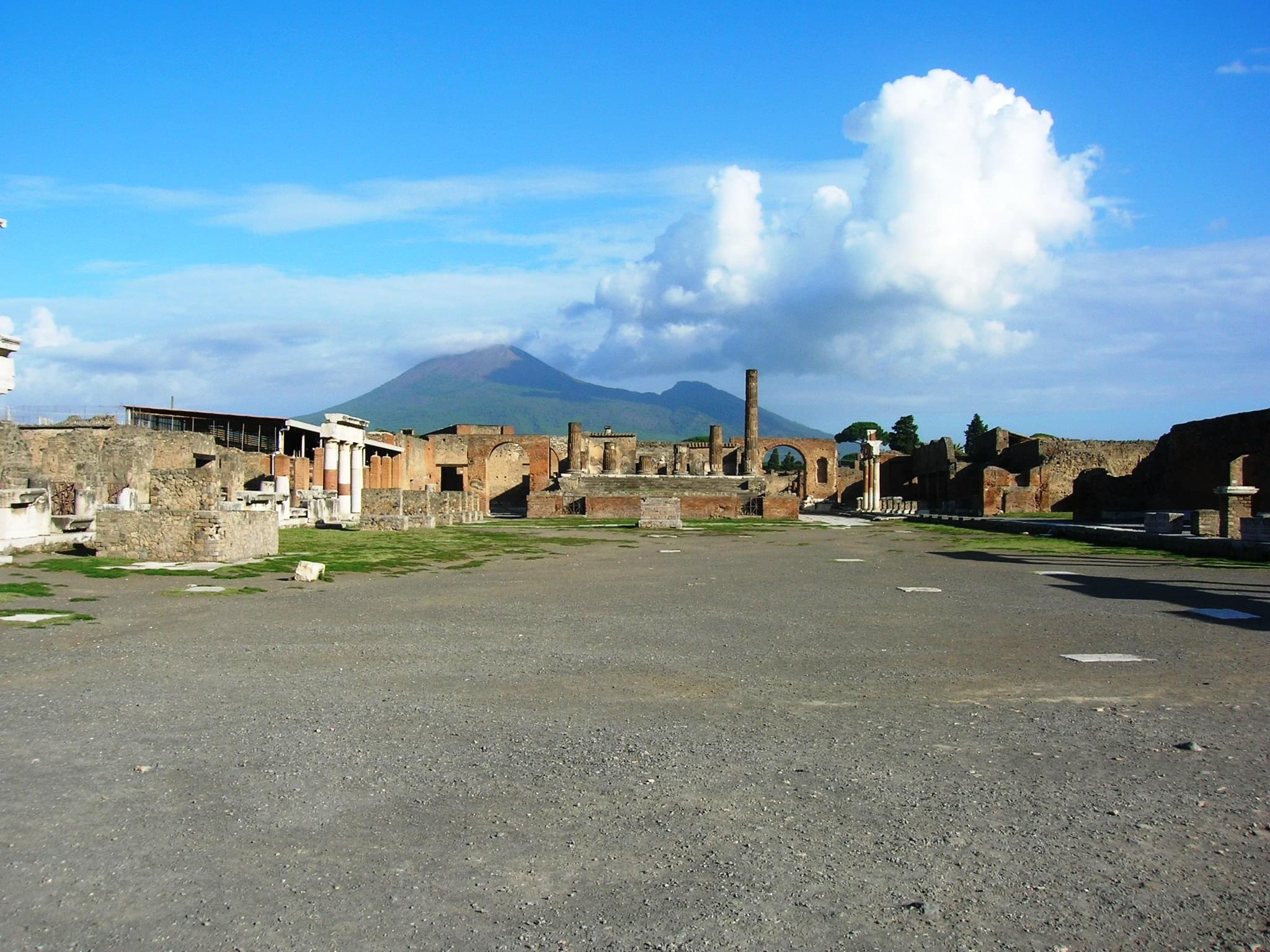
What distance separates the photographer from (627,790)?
4238 mm

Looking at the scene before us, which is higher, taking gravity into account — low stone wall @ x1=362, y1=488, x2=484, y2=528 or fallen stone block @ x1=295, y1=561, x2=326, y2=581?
low stone wall @ x1=362, y1=488, x2=484, y2=528

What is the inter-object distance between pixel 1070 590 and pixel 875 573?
129 inches

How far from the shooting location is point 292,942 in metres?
2.87

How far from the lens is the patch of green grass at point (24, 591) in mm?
10680

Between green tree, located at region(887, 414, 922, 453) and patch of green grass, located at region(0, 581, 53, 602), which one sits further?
green tree, located at region(887, 414, 922, 453)

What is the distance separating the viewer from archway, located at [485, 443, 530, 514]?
208 feet

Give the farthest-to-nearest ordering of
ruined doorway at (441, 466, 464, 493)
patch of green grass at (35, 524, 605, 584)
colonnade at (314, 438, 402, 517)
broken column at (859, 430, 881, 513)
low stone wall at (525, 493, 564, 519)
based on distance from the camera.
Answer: ruined doorway at (441, 466, 464, 493), broken column at (859, 430, 881, 513), low stone wall at (525, 493, 564, 519), colonnade at (314, 438, 402, 517), patch of green grass at (35, 524, 605, 584)

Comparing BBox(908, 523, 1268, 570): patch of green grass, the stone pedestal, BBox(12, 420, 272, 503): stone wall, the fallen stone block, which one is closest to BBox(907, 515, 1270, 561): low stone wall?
BBox(908, 523, 1268, 570): patch of green grass

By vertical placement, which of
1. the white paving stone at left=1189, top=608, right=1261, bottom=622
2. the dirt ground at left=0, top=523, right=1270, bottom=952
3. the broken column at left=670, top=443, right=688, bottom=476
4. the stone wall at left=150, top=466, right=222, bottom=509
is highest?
the broken column at left=670, top=443, right=688, bottom=476

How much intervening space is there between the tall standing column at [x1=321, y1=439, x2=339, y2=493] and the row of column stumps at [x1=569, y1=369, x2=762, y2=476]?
21.4 meters

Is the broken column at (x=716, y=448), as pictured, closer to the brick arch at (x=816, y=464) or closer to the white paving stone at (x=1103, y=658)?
the brick arch at (x=816, y=464)

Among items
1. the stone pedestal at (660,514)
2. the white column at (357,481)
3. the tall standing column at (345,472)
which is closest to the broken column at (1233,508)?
the stone pedestal at (660,514)

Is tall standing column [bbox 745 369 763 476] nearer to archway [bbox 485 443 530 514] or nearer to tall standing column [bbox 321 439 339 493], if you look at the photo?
archway [bbox 485 443 530 514]

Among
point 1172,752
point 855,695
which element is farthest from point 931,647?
point 1172,752
